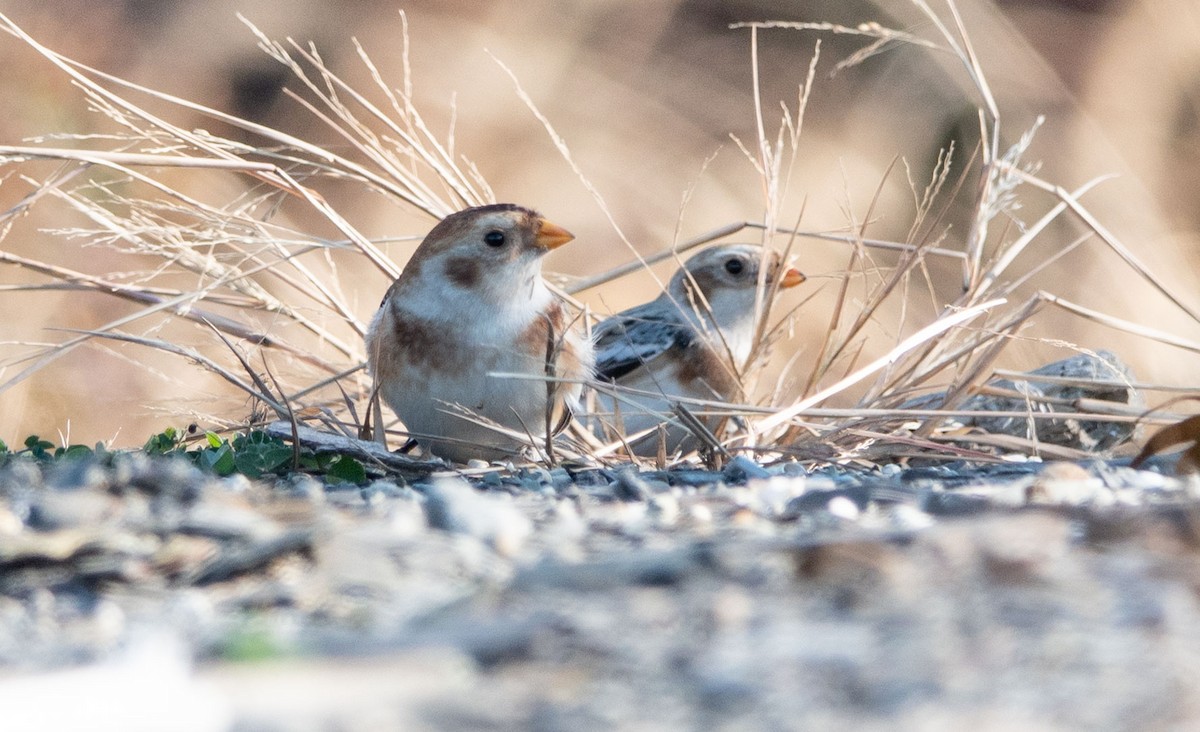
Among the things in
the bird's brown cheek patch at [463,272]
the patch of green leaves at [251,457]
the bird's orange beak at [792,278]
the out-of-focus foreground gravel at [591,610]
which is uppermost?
the bird's brown cheek patch at [463,272]

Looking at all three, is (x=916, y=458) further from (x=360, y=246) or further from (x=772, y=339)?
(x=360, y=246)

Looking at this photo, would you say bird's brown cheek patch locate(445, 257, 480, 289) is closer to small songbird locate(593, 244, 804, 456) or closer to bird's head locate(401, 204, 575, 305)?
bird's head locate(401, 204, 575, 305)

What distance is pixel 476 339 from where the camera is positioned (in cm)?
337

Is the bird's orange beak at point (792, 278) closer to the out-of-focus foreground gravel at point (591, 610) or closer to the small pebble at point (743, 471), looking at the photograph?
the small pebble at point (743, 471)

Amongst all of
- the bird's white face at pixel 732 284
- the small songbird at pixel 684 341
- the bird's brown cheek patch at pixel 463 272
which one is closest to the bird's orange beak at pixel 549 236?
the bird's brown cheek patch at pixel 463 272

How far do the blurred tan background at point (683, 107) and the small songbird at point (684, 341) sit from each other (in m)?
2.58

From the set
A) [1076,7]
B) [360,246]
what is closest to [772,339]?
[360,246]

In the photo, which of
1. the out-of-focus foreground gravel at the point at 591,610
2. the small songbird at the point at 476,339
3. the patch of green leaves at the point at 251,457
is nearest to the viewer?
the out-of-focus foreground gravel at the point at 591,610

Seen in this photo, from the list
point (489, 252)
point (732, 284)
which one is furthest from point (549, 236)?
point (732, 284)

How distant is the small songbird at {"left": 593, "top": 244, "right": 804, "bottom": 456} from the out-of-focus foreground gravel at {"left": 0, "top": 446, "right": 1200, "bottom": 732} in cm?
179

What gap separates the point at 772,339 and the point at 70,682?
2.40 m

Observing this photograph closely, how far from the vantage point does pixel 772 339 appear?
11.7ft

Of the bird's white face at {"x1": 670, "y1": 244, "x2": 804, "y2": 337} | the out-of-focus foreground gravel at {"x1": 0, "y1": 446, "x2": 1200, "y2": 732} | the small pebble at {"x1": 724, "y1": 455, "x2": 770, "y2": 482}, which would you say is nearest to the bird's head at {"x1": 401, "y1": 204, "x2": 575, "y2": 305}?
the small pebble at {"x1": 724, "y1": 455, "x2": 770, "y2": 482}

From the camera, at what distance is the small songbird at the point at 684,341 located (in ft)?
13.4
